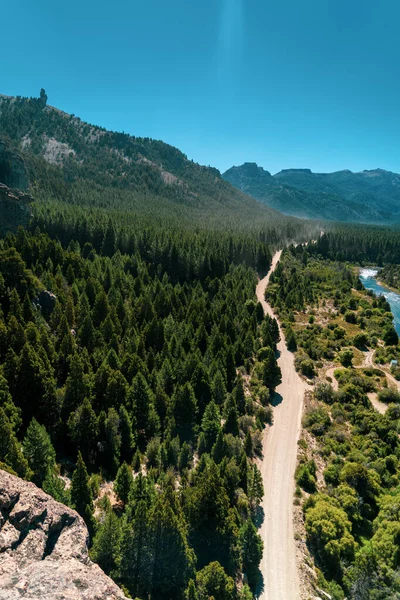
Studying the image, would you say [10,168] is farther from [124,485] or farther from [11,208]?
[124,485]

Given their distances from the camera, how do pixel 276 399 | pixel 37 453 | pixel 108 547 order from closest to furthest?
pixel 108 547
pixel 37 453
pixel 276 399

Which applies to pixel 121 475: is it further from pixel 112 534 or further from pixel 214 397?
pixel 214 397

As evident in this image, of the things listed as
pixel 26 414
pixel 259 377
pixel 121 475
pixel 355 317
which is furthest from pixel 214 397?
pixel 355 317

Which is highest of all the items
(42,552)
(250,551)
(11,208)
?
(11,208)

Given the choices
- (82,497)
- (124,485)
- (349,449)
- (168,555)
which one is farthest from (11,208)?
(349,449)

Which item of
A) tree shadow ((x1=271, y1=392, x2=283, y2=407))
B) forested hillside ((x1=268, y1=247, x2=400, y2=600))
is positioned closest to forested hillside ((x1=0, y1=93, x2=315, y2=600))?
tree shadow ((x1=271, y1=392, x2=283, y2=407))

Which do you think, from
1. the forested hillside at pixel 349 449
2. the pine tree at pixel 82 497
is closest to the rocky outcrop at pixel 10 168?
the forested hillside at pixel 349 449
